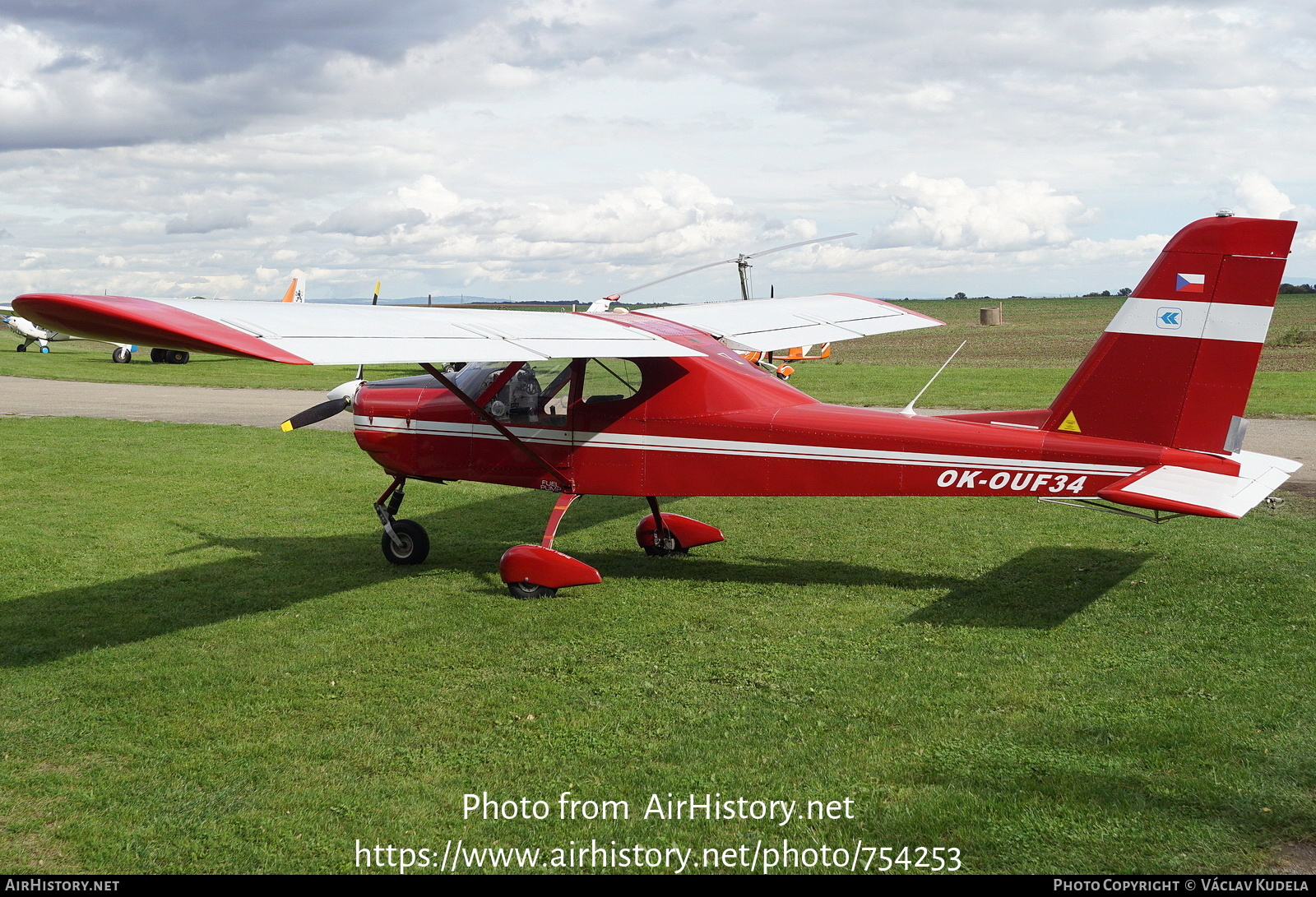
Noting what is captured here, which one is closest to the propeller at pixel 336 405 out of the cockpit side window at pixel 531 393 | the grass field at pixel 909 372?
the cockpit side window at pixel 531 393

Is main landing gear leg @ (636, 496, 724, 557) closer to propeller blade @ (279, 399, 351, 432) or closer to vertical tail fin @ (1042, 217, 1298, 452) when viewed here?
propeller blade @ (279, 399, 351, 432)

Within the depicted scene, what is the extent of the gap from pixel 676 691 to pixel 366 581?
381 cm

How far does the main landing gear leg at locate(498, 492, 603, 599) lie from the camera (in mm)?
7789

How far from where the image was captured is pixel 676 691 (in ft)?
19.1

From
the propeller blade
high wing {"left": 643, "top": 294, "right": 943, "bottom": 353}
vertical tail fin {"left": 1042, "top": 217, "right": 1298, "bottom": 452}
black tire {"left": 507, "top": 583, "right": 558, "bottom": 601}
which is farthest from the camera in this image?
high wing {"left": 643, "top": 294, "right": 943, "bottom": 353}

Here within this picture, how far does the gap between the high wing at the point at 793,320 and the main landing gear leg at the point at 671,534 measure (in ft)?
5.77

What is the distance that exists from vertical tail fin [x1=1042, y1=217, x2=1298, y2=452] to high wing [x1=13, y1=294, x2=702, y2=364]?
127 inches

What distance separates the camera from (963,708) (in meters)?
5.42

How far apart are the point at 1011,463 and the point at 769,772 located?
347 cm

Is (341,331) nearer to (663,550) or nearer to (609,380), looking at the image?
(609,380)

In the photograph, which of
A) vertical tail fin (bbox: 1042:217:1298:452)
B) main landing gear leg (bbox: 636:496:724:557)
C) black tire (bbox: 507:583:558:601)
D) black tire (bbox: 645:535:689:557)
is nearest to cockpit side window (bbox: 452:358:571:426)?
black tire (bbox: 507:583:558:601)

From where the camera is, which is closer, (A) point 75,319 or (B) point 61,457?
(A) point 75,319
